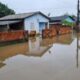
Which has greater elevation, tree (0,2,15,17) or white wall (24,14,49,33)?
tree (0,2,15,17)

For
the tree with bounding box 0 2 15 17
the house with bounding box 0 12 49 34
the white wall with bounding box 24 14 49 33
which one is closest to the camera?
the house with bounding box 0 12 49 34

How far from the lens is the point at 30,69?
8.65m

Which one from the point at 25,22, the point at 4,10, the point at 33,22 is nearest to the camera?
the point at 25,22

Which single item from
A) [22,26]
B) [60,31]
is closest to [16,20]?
[22,26]

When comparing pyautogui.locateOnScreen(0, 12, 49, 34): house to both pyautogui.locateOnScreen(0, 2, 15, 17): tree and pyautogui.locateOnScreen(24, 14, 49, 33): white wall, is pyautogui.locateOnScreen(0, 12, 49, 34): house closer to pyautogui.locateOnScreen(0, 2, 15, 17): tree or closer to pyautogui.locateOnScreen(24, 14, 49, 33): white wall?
pyautogui.locateOnScreen(24, 14, 49, 33): white wall

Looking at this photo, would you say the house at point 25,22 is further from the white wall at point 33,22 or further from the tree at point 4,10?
the tree at point 4,10

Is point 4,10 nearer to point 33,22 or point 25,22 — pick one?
point 33,22

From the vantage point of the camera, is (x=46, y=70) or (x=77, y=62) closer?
(x=46, y=70)

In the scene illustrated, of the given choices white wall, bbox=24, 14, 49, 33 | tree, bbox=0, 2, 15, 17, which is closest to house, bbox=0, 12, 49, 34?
white wall, bbox=24, 14, 49, 33

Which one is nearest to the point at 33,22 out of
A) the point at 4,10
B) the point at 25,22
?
the point at 25,22

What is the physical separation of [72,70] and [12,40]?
482 inches

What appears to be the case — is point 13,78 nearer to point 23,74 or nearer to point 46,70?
point 23,74

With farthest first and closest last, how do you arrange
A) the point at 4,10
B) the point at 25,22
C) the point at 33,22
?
the point at 4,10 < the point at 33,22 < the point at 25,22

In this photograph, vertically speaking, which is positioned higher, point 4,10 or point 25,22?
point 4,10
